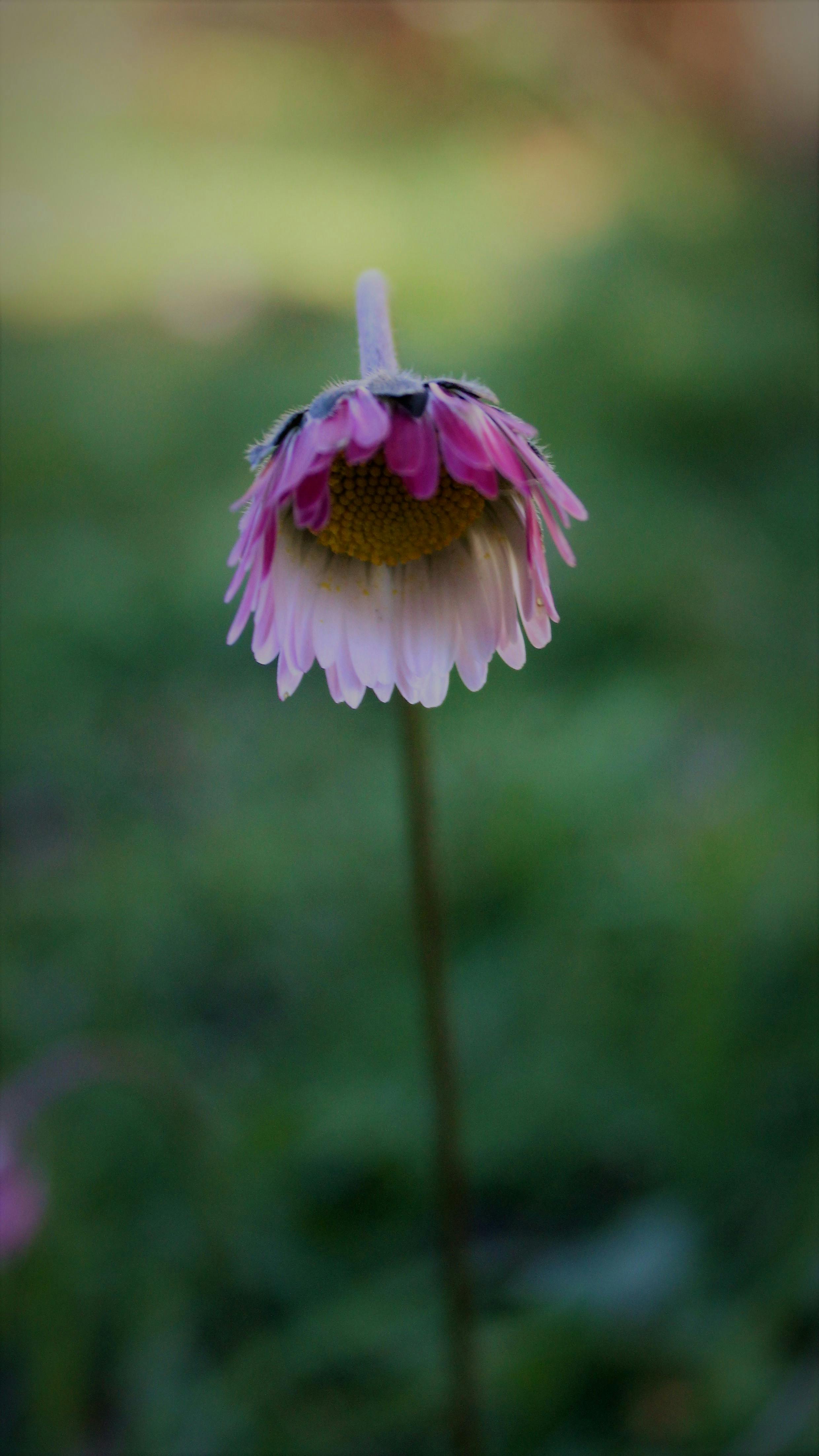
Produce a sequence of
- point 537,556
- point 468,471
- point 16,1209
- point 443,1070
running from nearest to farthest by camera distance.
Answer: point 468,471, point 537,556, point 443,1070, point 16,1209

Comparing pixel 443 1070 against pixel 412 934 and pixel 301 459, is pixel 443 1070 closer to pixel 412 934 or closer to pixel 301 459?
pixel 301 459

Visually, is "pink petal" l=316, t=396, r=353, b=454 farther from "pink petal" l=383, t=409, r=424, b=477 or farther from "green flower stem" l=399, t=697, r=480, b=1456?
"green flower stem" l=399, t=697, r=480, b=1456

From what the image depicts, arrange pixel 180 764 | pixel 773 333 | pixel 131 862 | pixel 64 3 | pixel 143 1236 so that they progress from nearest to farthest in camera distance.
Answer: pixel 143 1236 → pixel 131 862 → pixel 180 764 → pixel 773 333 → pixel 64 3

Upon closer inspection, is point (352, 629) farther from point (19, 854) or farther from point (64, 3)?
point (64, 3)

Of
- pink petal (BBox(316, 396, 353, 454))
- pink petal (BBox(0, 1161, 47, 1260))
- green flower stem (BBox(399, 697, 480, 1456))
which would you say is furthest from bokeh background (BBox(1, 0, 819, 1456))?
pink petal (BBox(316, 396, 353, 454))

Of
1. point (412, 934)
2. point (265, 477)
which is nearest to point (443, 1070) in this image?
point (265, 477)

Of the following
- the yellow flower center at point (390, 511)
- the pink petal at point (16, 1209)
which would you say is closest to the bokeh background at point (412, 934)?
the pink petal at point (16, 1209)

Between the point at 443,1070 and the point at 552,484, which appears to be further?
the point at 443,1070

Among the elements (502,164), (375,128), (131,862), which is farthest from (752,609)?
(375,128)
